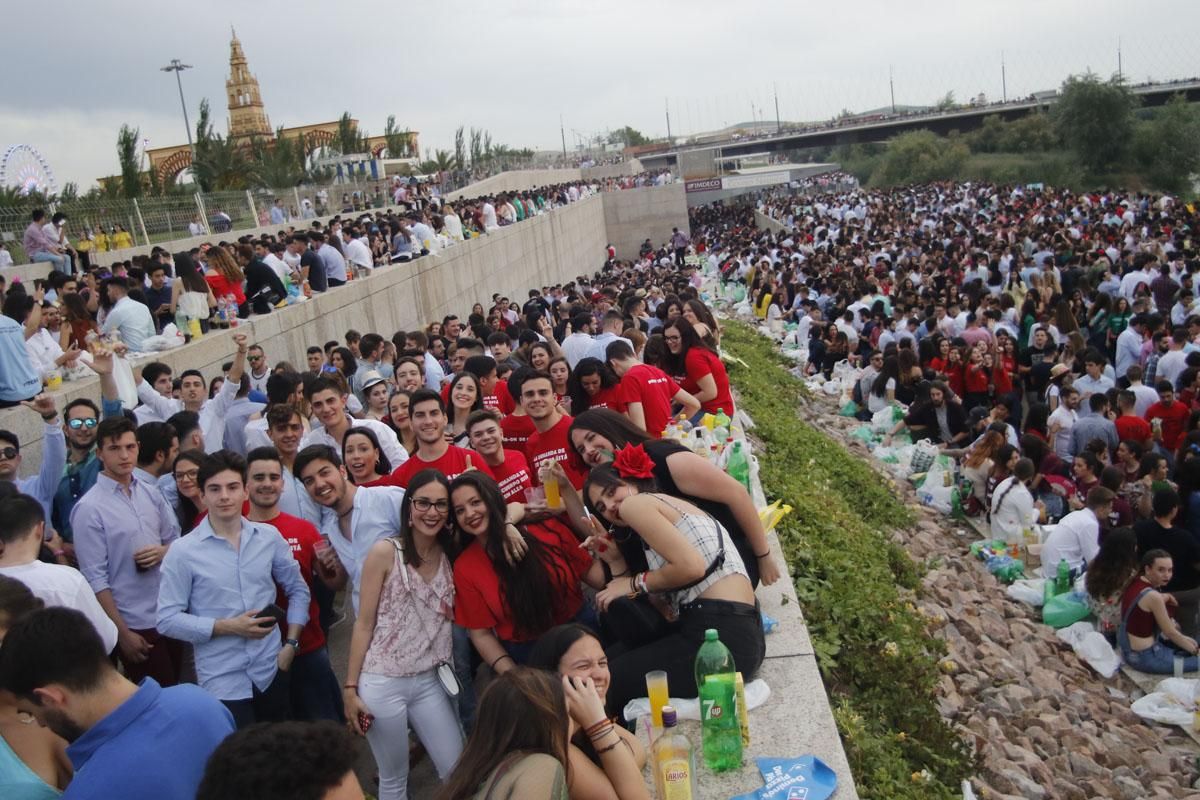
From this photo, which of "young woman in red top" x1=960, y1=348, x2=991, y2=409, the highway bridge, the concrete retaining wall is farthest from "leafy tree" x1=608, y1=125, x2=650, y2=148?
"young woman in red top" x1=960, y1=348, x2=991, y2=409

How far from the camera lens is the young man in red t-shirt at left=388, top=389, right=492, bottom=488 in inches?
211

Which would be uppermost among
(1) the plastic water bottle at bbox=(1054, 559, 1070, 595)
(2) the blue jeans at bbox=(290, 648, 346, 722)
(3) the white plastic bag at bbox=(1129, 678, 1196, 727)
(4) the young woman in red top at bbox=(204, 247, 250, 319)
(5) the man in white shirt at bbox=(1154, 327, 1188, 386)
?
(4) the young woman in red top at bbox=(204, 247, 250, 319)

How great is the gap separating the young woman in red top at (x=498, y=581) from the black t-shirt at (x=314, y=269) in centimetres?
983

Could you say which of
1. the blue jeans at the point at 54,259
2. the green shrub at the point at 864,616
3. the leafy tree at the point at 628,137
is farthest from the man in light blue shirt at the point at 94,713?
the leafy tree at the point at 628,137

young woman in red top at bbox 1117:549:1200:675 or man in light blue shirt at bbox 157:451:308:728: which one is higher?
man in light blue shirt at bbox 157:451:308:728

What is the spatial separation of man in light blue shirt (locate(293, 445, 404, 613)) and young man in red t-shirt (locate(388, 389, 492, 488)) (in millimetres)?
352

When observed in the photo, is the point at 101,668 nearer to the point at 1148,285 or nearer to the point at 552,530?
the point at 552,530

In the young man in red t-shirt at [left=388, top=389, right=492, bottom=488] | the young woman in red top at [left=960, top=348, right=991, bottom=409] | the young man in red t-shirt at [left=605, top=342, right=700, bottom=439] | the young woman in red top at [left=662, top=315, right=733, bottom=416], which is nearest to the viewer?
the young man in red t-shirt at [left=388, top=389, right=492, bottom=488]

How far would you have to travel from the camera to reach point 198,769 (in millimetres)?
2916

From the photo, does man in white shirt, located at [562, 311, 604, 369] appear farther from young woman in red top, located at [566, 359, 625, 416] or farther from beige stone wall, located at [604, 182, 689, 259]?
beige stone wall, located at [604, 182, 689, 259]

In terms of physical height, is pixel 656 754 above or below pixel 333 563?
below

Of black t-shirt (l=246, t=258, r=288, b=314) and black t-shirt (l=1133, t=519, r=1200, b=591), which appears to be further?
black t-shirt (l=246, t=258, r=288, b=314)

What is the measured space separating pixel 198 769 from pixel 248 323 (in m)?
8.77

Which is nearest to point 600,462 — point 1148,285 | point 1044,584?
point 1044,584
